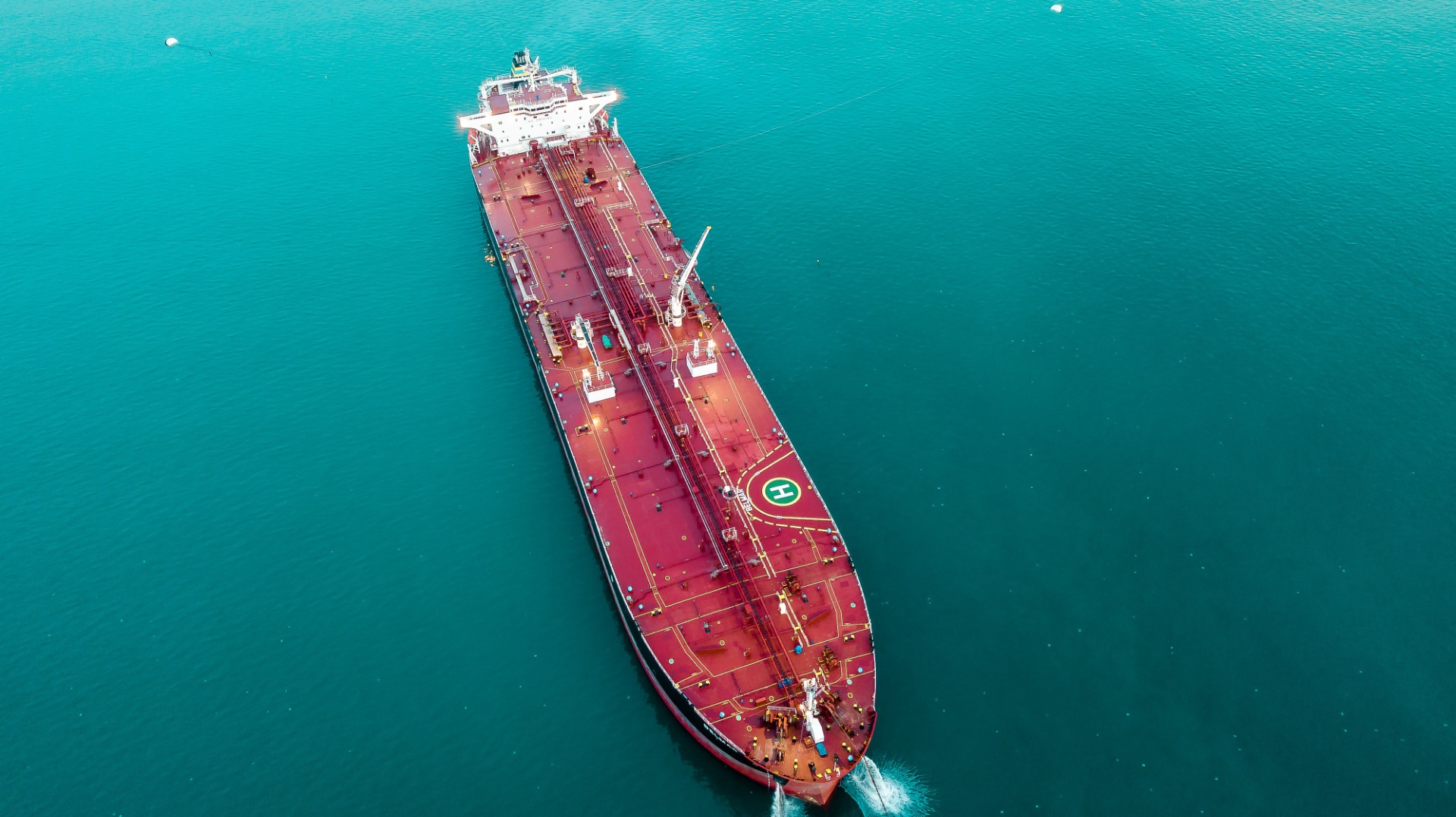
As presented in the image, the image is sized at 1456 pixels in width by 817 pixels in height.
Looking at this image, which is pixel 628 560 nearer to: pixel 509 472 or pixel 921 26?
pixel 509 472

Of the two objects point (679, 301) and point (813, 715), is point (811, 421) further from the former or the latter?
point (813, 715)

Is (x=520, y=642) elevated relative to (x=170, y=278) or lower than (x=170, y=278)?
lower

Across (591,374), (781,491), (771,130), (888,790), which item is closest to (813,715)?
(888,790)

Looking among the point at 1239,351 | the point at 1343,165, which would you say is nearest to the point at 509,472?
the point at 1239,351

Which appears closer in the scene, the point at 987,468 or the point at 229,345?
the point at 987,468

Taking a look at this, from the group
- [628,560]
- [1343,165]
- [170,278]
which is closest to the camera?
[628,560]

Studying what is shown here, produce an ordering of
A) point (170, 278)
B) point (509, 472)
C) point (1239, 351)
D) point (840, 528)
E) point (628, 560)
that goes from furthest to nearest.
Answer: point (170, 278) < point (1239, 351) < point (509, 472) < point (840, 528) < point (628, 560)

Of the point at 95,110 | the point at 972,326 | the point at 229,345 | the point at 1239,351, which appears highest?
the point at 95,110

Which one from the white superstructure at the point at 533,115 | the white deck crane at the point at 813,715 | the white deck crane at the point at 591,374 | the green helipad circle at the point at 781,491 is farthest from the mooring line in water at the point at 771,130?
the white deck crane at the point at 813,715
